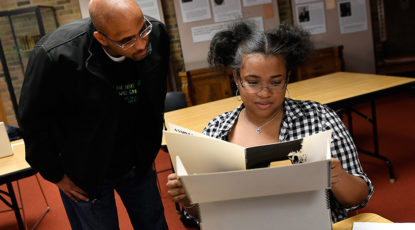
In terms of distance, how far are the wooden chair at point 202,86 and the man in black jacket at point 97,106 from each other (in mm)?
3347

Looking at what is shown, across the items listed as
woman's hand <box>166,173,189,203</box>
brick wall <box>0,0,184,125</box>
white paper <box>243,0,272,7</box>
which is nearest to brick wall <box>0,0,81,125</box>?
brick wall <box>0,0,184,125</box>

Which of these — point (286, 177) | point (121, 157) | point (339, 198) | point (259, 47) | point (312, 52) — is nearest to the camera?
point (286, 177)

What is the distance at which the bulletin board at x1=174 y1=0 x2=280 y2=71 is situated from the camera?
521cm

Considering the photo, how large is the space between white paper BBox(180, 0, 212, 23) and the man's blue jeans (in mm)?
3804

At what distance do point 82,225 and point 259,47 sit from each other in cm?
114

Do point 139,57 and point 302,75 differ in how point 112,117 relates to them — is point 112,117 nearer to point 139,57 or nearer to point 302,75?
point 139,57

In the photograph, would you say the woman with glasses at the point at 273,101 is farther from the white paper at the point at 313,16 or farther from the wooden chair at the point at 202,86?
the white paper at the point at 313,16

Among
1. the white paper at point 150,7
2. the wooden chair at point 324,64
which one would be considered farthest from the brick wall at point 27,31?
the wooden chair at point 324,64

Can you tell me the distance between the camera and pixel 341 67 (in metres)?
5.33

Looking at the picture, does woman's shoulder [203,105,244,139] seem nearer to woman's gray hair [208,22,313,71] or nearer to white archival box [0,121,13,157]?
woman's gray hair [208,22,313,71]

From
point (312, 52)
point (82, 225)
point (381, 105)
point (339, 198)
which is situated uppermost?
point (312, 52)

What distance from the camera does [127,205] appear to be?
5.85 feet

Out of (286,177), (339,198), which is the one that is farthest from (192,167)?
(339,198)

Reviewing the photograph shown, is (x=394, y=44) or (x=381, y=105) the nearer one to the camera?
(x=381, y=105)
